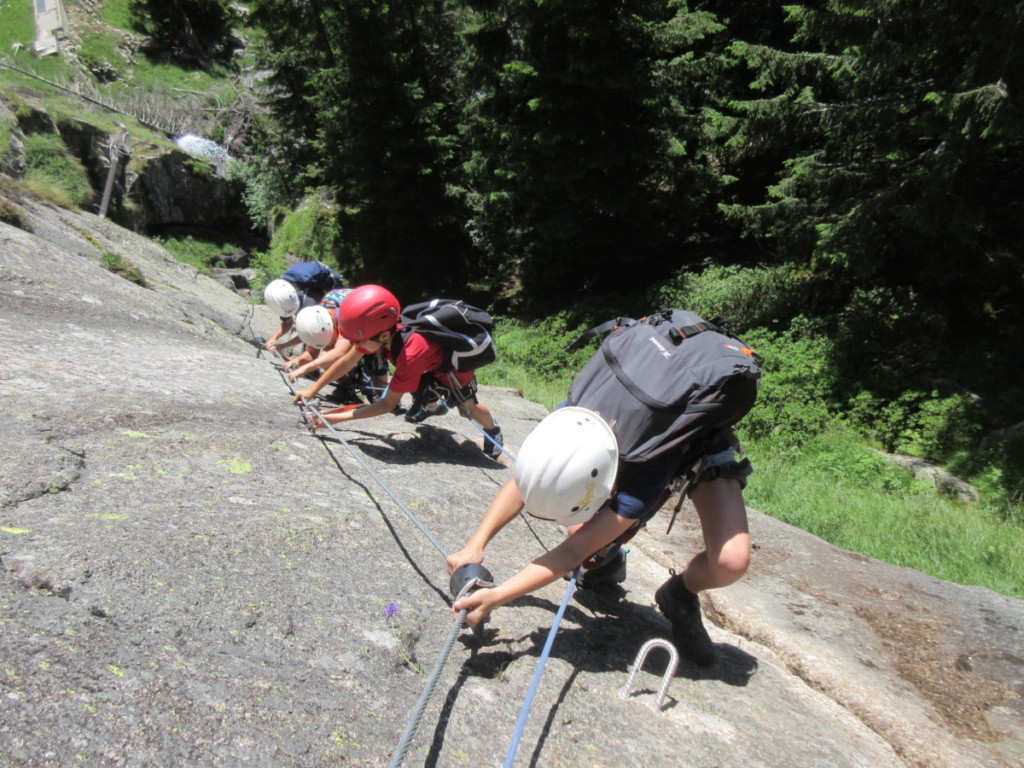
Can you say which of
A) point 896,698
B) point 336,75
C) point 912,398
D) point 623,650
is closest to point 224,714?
point 623,650

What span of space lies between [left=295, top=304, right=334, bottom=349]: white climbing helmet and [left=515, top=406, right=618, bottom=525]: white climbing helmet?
4269 millimetres

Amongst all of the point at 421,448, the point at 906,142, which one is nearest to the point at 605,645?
the point at 421,448

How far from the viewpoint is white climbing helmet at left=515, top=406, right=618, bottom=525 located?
229cm

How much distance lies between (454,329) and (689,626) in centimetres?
293

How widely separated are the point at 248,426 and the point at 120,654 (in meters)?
2.58

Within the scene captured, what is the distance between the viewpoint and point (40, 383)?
4.35 metres

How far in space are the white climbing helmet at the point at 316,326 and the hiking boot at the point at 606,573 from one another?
379 cm

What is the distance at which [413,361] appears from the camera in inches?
199

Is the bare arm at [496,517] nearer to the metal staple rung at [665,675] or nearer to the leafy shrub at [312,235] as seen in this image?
the metal staple rung at [665,675]

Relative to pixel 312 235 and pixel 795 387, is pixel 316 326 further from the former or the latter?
pixel 312 235

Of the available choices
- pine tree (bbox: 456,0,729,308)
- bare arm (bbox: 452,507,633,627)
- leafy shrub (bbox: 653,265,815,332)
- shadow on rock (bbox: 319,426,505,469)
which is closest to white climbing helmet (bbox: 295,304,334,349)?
shadow on rock (bbox: 319,426,505,469)

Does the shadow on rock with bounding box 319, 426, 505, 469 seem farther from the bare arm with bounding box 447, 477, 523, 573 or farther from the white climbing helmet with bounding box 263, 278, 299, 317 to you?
the white climbing helmet with bounding box 263, 278, 299, 317

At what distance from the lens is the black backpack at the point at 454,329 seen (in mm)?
5133

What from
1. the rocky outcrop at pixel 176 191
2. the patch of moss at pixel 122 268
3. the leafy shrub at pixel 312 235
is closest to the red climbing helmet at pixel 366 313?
the patch of moss at pixel 122 268
